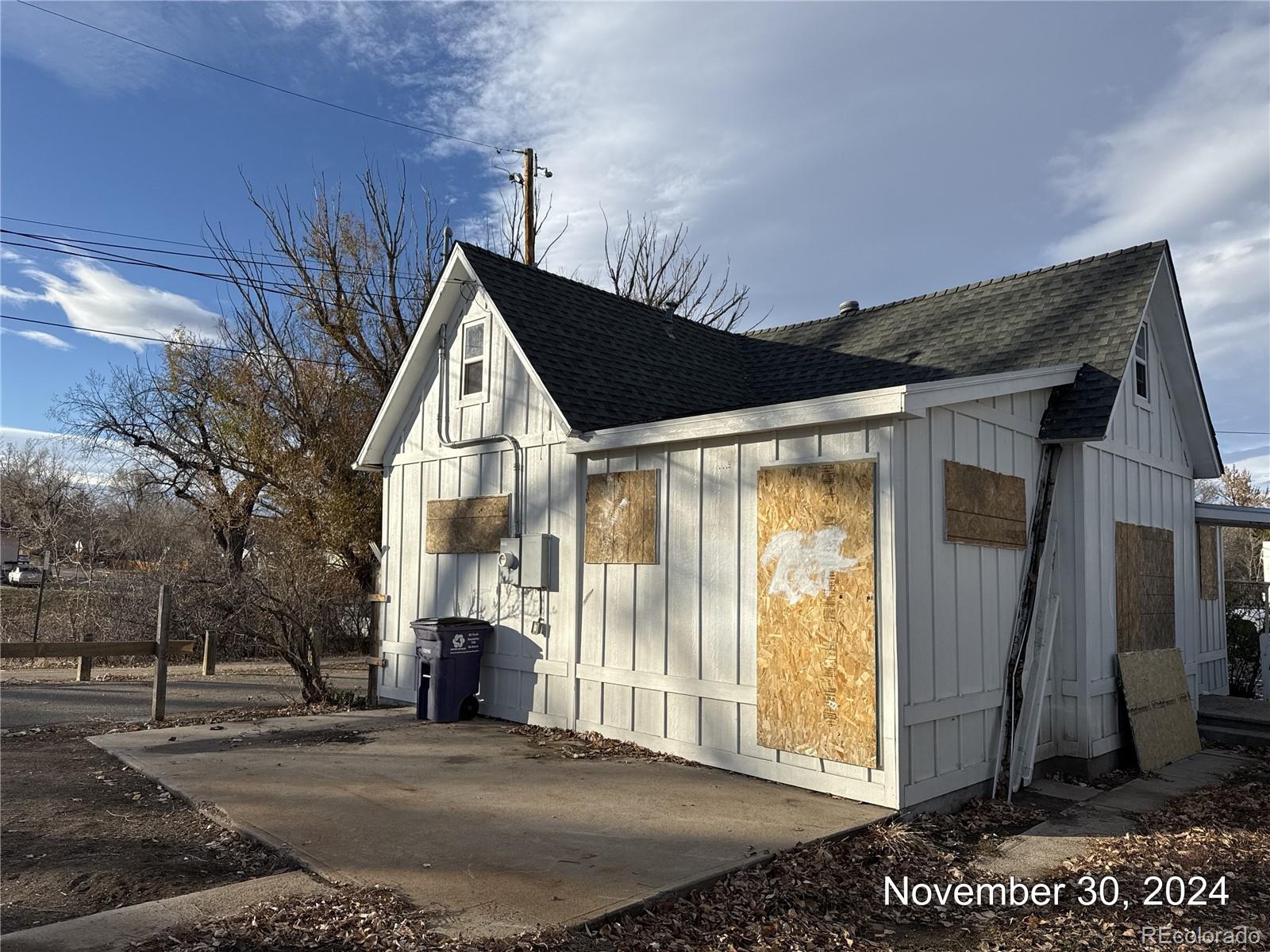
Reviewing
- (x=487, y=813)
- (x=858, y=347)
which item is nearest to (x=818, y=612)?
(x=487, y=813)

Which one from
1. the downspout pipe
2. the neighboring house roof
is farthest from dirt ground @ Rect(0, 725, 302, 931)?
the neighboring house roof

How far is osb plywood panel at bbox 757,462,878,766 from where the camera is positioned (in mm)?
6582

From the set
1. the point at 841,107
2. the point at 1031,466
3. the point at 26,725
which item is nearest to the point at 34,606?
the point at 26,725

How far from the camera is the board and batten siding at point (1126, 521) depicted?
866cm

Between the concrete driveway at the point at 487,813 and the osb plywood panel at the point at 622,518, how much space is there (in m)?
1.95

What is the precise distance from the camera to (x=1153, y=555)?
404 inches

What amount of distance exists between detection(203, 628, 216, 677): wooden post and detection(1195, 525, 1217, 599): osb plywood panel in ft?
52.2

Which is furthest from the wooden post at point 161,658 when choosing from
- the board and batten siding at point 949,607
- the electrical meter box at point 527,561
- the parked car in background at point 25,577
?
the parked car in background at point 25,577

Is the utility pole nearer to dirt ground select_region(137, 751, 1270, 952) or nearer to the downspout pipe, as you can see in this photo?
the downspout pipe

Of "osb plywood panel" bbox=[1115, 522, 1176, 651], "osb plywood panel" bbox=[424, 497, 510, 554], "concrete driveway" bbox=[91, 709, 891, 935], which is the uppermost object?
"osb plywood panel" bbox=[424, 497, 510, 554]

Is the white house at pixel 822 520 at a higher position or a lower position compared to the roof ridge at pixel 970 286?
lower

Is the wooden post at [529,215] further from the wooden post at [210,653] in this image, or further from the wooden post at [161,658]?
the wooden post at [161,658]

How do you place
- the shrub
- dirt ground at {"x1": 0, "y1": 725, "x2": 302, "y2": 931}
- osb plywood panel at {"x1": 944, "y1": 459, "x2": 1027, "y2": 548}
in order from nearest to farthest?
1. dirt ground at {"x1": 0, "y1": 725, "x2": 302, "y2": 931}
2. osb plywood panel at {"x1": 944, "y1": 459, "x2": 1027, "y2": 548}
3. the shrub

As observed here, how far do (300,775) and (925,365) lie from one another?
8376 millimetres
